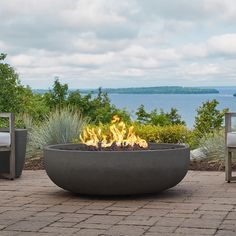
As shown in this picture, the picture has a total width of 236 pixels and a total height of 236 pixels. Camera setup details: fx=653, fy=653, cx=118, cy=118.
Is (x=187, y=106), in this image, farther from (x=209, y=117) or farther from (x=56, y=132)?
(x=56, y=132)

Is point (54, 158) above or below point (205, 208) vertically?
above

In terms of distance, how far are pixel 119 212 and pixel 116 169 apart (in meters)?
0.55

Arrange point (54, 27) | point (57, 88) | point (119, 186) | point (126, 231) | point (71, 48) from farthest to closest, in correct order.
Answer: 1. point (57, 88)
2. point (71, 48)
3. point (54, 27)
4. point (119, 186)
5. point (126, 231)

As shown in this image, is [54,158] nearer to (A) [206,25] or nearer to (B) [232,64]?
(A) [206,25]

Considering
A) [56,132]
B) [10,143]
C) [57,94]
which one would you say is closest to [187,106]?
[57,94]

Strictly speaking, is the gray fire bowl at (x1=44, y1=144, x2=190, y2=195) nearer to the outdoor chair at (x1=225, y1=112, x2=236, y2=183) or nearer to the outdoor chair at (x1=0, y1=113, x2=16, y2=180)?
the outdoor chair at (x1=225, y1=112, x2=236, y2=183)

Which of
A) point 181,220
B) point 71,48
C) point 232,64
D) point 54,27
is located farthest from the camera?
point 232,64

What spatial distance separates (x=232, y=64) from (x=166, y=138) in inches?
119

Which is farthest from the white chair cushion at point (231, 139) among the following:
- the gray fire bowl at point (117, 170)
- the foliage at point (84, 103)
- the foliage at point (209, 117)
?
the foliage at point (84, 103)

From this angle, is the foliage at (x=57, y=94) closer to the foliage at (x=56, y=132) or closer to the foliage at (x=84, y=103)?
the foliage at (x=84, y=103)

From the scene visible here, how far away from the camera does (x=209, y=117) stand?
12711mm

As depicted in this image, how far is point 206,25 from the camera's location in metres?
9.20

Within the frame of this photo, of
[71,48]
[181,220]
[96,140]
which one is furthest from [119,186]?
[71,48]

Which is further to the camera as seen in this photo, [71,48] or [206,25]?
[71,48]
